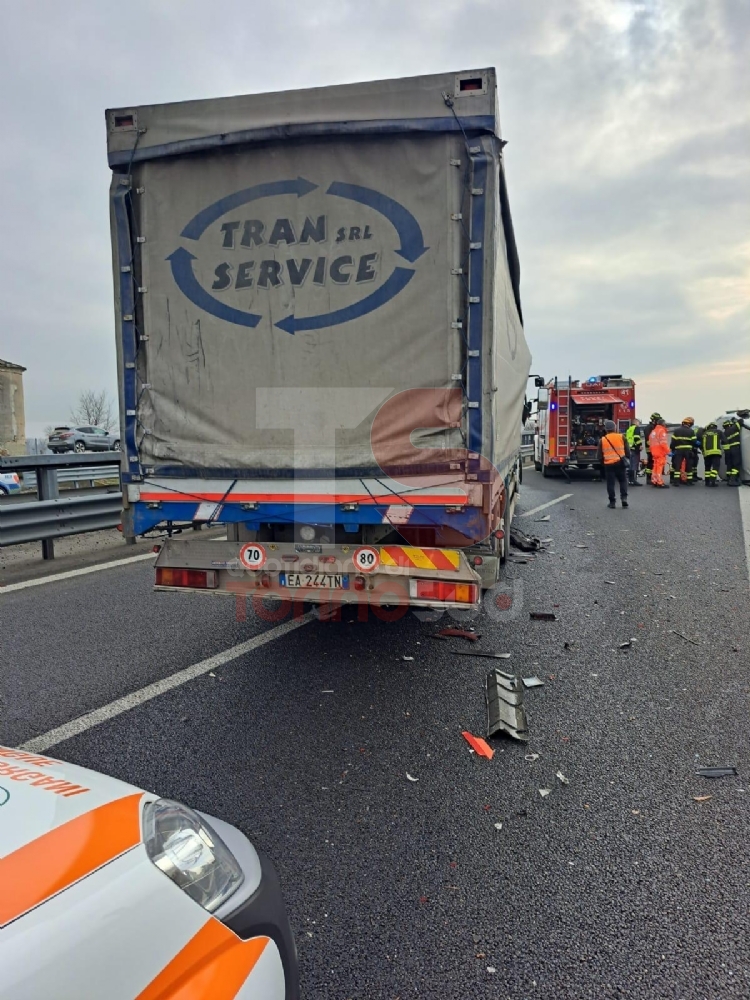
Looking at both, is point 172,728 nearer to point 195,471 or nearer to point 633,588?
point 195,471

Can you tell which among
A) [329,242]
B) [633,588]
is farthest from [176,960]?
[633,588]

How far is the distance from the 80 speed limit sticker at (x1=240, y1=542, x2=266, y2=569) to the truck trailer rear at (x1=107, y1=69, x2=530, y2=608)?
11 millimetres

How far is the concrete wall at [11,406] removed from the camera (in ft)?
155

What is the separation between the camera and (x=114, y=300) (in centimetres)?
442

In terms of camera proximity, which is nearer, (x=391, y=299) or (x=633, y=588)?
(x=391, y=299)

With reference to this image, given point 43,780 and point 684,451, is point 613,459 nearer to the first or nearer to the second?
point 684,451

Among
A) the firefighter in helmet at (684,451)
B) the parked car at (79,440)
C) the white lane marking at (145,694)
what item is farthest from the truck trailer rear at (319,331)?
the parked car at (79,440)

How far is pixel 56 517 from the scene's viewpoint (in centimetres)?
802

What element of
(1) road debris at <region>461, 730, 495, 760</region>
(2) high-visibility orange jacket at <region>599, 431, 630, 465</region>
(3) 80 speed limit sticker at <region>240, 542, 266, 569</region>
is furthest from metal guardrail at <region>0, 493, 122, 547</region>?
(2) high-visibility orange jacket at <region>599, 431, 630, 465</region>

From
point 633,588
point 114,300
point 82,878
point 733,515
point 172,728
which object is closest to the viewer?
point 82,878

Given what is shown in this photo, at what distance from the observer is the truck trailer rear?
13.0 feet

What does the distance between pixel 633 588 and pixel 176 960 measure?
21.7 ft

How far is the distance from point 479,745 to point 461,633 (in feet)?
6.42

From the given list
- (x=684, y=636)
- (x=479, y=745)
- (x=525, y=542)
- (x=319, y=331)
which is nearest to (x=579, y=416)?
(x=525, y=542)
